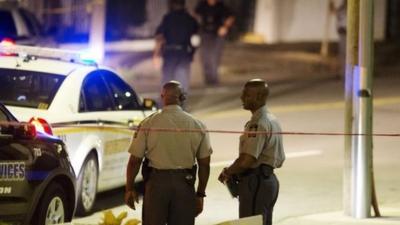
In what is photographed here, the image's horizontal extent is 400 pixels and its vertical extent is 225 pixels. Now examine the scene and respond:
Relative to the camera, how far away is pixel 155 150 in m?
7.28

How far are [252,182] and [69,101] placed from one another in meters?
2.72

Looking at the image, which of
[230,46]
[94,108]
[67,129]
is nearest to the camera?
[67,129]

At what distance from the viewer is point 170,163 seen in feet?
23.8

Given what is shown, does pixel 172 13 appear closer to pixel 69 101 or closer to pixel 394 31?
pixel 69 101

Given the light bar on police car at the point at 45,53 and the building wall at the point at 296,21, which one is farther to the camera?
the building wall at the point at 296,21

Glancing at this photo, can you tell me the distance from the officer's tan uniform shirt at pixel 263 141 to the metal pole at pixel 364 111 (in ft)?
6.72

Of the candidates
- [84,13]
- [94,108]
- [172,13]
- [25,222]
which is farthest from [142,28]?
[25,222]

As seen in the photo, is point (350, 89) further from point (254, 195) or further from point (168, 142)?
point (168, 142)

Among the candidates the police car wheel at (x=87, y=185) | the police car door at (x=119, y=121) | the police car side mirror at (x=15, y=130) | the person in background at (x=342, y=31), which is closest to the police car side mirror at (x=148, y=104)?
the police car door at (x=119, y=121)

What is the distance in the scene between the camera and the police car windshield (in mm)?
9773

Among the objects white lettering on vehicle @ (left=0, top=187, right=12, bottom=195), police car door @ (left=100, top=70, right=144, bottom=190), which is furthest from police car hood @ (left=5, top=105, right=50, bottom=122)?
white lettering on vehicle @ (left=0, top=187, right=12, bottom=195)

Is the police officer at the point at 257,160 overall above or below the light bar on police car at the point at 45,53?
below

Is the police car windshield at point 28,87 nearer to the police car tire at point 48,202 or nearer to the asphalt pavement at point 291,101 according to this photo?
the asphalt pavement at point 291,101

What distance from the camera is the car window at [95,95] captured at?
10086 mm
